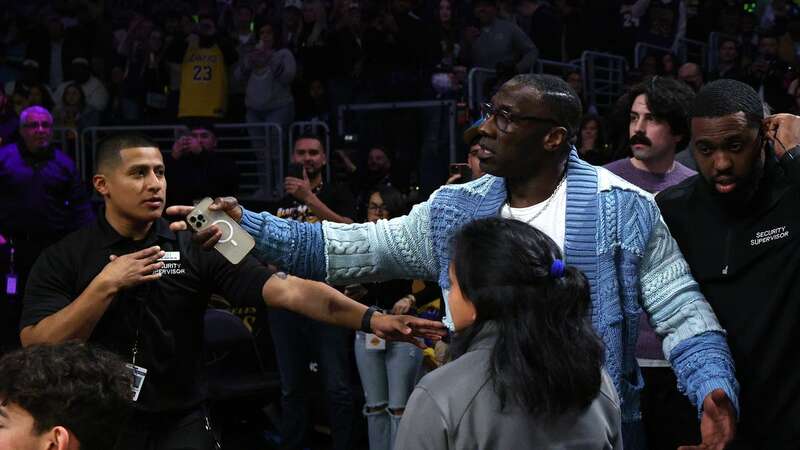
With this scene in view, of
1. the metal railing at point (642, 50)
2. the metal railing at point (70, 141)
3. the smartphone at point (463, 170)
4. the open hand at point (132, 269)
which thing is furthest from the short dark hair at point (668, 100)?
the metal railing at point (70, 141)

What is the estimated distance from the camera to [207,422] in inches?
184

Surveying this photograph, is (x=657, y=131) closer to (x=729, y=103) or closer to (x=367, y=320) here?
(x=729, y=103)

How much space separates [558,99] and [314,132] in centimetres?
743

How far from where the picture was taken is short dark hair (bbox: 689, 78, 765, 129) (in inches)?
147

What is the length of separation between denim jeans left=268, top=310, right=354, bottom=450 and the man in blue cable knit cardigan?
3730 millimetres

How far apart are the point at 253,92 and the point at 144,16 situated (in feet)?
11.6

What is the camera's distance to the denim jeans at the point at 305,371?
7609 mm

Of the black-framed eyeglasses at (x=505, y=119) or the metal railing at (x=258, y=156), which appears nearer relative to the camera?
the black-framed eyeglasses at (x=505, y=119)

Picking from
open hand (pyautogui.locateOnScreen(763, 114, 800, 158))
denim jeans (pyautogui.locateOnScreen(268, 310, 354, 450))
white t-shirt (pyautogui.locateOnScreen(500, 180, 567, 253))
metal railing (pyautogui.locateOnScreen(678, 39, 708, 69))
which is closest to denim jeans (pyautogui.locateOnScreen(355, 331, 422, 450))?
denim jeans (pyautogui.locateOnScreen(268, 310, 354, 450))

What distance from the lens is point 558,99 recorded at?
3787 mm

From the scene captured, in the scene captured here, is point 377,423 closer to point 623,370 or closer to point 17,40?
point 623,370

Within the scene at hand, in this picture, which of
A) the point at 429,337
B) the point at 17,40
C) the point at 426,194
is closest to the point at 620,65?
the point at 426,194

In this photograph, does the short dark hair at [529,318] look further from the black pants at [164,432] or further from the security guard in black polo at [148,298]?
the black pants at [164,432]

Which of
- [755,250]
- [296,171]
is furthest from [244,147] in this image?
[755,250]
